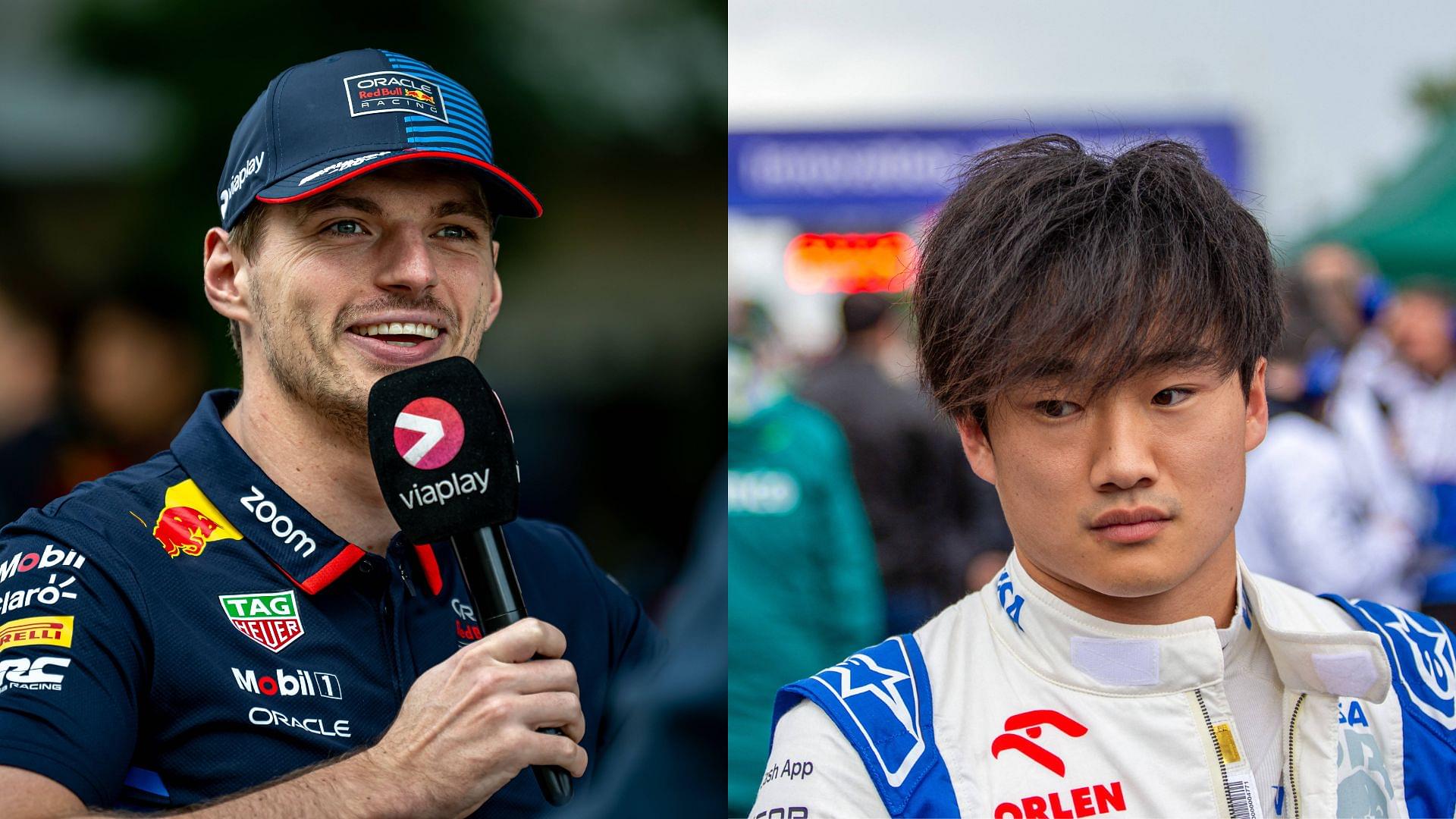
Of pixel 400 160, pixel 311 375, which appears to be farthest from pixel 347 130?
pixel 311 375

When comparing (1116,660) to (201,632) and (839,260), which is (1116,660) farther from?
(839,260)

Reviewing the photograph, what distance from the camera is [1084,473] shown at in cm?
153

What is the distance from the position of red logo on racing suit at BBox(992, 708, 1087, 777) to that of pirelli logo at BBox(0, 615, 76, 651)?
1.11m

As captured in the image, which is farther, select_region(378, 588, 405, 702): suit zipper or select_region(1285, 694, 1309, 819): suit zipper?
select_region(378, 588, 405, 702): suit zipper

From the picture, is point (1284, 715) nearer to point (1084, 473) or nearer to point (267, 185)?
point (1084, 473)

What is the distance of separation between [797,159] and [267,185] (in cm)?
644

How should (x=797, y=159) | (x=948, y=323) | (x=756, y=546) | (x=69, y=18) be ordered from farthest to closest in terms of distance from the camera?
(x=797, y=159) → (x=756, y=546) → (x=69, y=18) → (x=948, y=323)

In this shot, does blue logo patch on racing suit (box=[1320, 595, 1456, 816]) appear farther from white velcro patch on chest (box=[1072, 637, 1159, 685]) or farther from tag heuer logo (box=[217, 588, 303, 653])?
tag heuer logo (box=[217, 588, 303, 653])

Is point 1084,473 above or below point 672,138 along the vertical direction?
below

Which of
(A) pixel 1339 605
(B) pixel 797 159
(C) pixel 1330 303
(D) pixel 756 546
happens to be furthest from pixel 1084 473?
(B) pixel 797 159

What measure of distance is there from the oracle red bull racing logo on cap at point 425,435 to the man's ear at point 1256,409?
98 cm

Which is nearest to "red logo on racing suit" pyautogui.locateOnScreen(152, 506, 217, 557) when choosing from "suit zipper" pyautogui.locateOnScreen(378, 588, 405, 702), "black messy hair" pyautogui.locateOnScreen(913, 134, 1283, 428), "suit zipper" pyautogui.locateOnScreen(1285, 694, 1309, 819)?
"suit zipper" pyautogui.locateOnScreen(378, 588, 405, 702)

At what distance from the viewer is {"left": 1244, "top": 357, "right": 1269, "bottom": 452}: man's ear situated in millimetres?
1688

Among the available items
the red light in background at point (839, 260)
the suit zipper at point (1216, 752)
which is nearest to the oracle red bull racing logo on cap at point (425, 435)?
the suit zipper at point (1216, 752)
